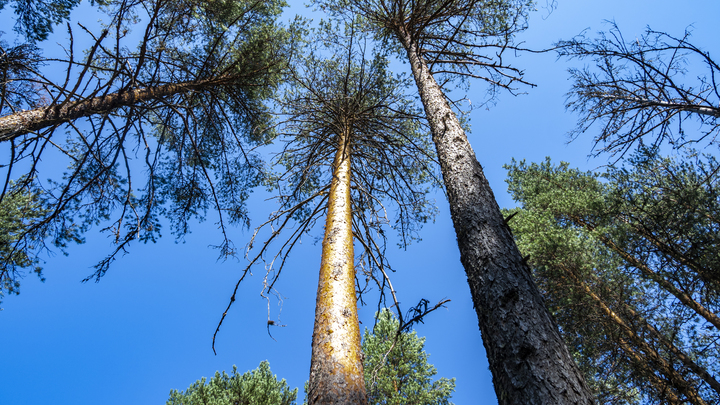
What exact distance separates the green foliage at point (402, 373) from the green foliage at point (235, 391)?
2869mm

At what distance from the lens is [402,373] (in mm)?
9500

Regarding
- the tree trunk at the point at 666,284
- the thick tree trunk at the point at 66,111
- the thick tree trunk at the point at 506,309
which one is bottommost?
the thick tree trunk at the point at 506,309

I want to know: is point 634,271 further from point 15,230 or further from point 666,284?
point 15,230

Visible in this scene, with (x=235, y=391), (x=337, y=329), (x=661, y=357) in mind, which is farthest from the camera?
(x=235, y=391)

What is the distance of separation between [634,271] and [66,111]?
11069 millimetres

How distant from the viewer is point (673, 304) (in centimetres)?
582

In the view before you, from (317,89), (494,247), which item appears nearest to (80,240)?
(317,89)

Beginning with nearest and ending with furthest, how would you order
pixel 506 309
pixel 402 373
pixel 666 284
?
1. pixel 506 309
2. pixel 666 284
3. pixel 402 373

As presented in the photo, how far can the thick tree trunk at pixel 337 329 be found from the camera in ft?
6.33

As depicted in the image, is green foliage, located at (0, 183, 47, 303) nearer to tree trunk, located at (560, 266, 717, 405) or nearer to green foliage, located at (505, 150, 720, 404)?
green foliage, located at (505, 150, 720, 404)

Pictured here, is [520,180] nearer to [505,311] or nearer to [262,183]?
[262,183]

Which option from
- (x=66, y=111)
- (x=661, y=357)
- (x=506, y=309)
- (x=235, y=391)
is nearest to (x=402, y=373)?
(x=235, y=391)

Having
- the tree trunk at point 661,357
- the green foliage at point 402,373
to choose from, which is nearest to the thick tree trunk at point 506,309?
the tree trunk at point 661,357

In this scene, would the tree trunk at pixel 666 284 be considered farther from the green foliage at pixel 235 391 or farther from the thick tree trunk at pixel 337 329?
the green foliage at pixel 235 391
